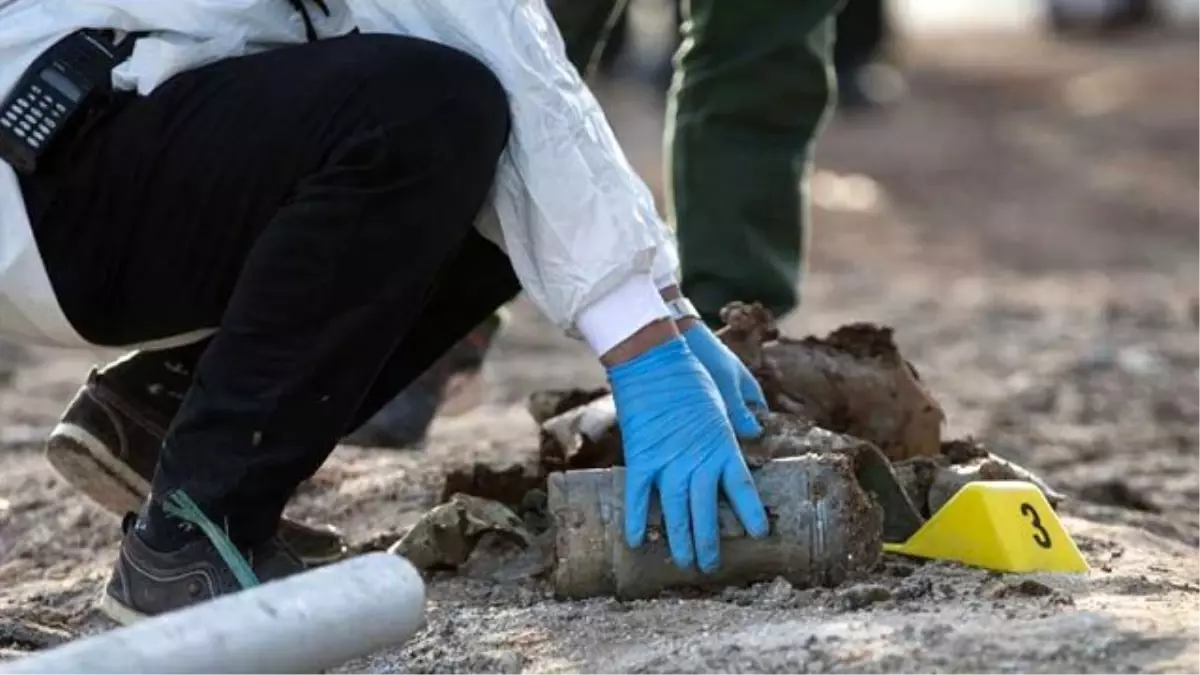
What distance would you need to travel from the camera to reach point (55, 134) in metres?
2.05

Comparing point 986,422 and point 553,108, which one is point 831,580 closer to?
point 553,108

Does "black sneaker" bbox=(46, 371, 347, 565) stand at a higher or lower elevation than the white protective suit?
lower

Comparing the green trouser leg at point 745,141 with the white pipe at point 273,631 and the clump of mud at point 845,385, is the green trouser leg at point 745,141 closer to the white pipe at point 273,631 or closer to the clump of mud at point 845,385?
the clump of mud at point 845,385

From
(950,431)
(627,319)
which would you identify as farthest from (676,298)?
(950,431)

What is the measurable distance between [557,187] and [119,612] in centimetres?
56

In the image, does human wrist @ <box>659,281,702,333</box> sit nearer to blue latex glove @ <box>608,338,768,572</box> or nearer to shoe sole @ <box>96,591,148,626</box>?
blue latex glove @ <box>608,338,768,572</box>

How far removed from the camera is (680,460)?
2045 mm

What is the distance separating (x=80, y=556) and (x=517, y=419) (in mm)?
998

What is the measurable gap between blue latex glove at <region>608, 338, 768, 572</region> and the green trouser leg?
93 cm

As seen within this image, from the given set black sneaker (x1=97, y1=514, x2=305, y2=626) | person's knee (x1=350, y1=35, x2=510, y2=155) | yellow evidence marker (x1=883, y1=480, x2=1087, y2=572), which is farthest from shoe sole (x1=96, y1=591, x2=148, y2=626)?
yellow evidence marker (x1=883, y1=480, x2=1087, y2=572)

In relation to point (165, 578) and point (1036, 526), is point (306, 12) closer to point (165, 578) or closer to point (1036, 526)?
point (165, 578)

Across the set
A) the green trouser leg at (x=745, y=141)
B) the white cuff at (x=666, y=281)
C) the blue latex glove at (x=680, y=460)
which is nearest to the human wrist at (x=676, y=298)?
the white cuff at (x=666, y=281)

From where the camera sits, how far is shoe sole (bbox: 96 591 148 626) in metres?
2.06

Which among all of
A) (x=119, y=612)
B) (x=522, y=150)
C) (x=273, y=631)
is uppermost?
(x=522, y=150)
